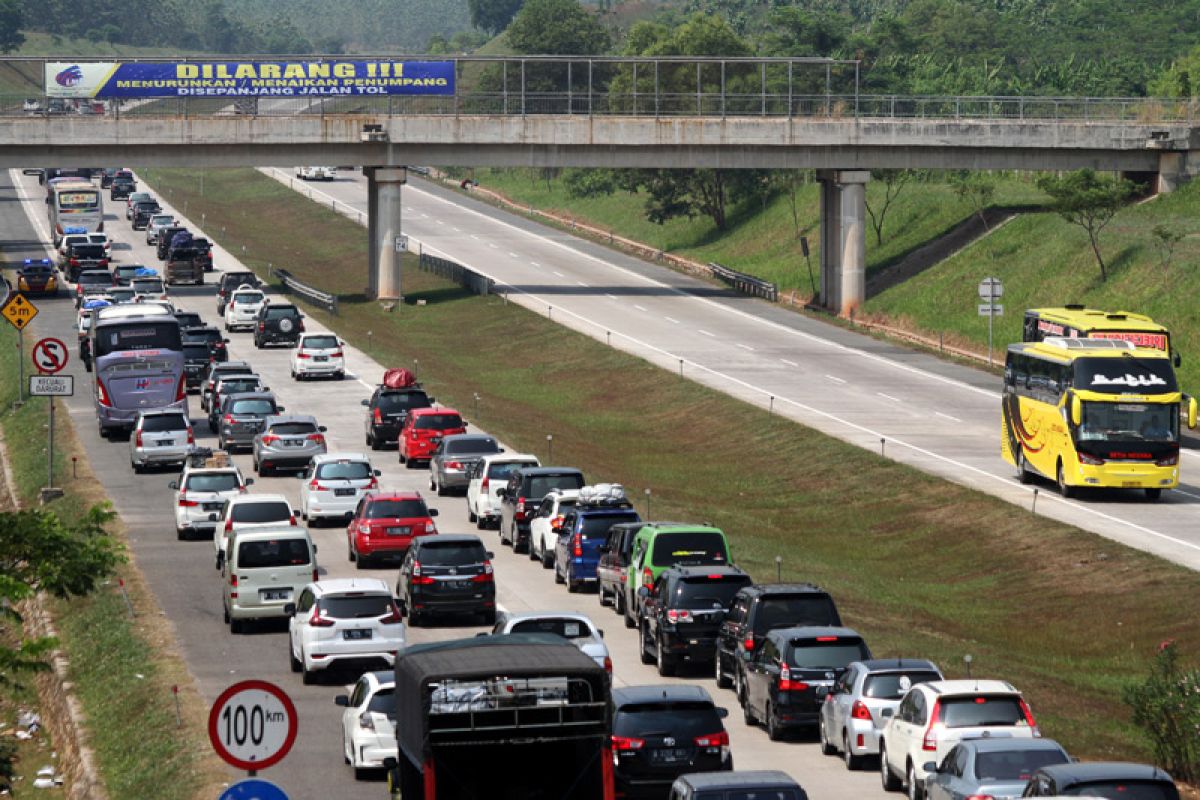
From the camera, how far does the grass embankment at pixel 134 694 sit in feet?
90.3

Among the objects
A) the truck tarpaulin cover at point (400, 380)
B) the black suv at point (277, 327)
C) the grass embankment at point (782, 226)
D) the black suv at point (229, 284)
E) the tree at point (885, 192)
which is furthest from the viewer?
the tree at point (885, 192)

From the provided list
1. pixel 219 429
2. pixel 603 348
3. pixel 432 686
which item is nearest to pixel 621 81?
pixel 603 348

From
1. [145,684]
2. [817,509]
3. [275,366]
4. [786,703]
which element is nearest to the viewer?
[786,703]

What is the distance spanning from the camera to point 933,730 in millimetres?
24281

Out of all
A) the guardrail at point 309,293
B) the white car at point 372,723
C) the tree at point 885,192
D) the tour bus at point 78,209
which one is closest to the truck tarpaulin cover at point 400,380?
the guardrail at point 309,293

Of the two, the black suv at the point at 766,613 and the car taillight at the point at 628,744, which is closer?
the car taillight at the point at 628,744

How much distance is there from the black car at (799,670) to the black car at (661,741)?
139 inches

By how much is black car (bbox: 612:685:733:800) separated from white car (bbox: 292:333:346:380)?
159 feet

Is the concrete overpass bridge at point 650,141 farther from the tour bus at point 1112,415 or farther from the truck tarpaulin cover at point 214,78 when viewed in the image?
the tour bus at point 1112,415

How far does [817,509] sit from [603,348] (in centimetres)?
2920

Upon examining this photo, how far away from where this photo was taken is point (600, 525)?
4016 centimetres

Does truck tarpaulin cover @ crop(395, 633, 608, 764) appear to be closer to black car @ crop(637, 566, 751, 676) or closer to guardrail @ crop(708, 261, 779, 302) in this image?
black car @ crop(637, 566, 751, 676)

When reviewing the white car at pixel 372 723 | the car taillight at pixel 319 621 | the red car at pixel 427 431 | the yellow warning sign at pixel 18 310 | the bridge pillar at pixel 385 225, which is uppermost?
the bridge pillar at pixel 385 225

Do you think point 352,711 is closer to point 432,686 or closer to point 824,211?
point 432,686
